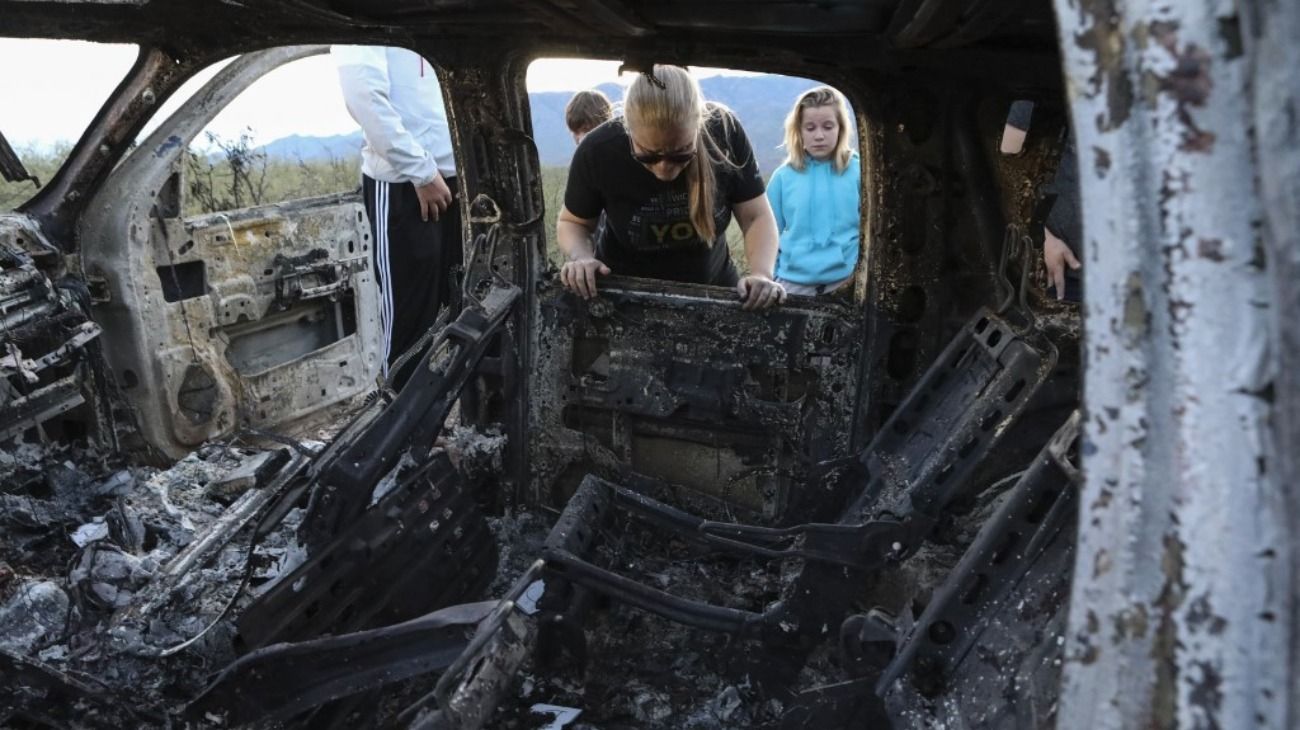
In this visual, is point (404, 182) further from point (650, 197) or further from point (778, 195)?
point (778, 195)

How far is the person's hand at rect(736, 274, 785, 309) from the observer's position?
3037 mm

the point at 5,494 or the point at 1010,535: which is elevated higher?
the point at 1010,535

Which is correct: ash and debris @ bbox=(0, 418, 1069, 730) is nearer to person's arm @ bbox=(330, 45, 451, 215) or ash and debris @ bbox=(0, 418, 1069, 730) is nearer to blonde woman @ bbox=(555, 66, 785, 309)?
blonde woman @ bbox=(555, 66, 785, 309)

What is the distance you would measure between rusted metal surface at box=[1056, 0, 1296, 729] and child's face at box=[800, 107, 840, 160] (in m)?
4.07

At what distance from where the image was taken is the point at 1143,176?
2.90 feet

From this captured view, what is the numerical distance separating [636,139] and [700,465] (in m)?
1.12

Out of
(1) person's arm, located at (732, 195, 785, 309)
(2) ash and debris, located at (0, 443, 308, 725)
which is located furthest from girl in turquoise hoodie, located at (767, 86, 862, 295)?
(2) ash and debris, located at (0, 443, 308, 725)

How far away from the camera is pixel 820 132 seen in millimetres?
4902

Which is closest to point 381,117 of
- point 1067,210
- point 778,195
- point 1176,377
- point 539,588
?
point 778,195

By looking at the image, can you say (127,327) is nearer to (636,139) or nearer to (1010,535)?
(636,139)

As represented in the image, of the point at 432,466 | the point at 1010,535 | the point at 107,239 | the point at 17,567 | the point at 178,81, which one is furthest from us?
the point at 107,239

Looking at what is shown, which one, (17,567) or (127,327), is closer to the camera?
(17,567)

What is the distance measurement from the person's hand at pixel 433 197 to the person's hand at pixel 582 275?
1.47 meters

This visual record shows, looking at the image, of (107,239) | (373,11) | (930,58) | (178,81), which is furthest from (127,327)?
(930,58)
